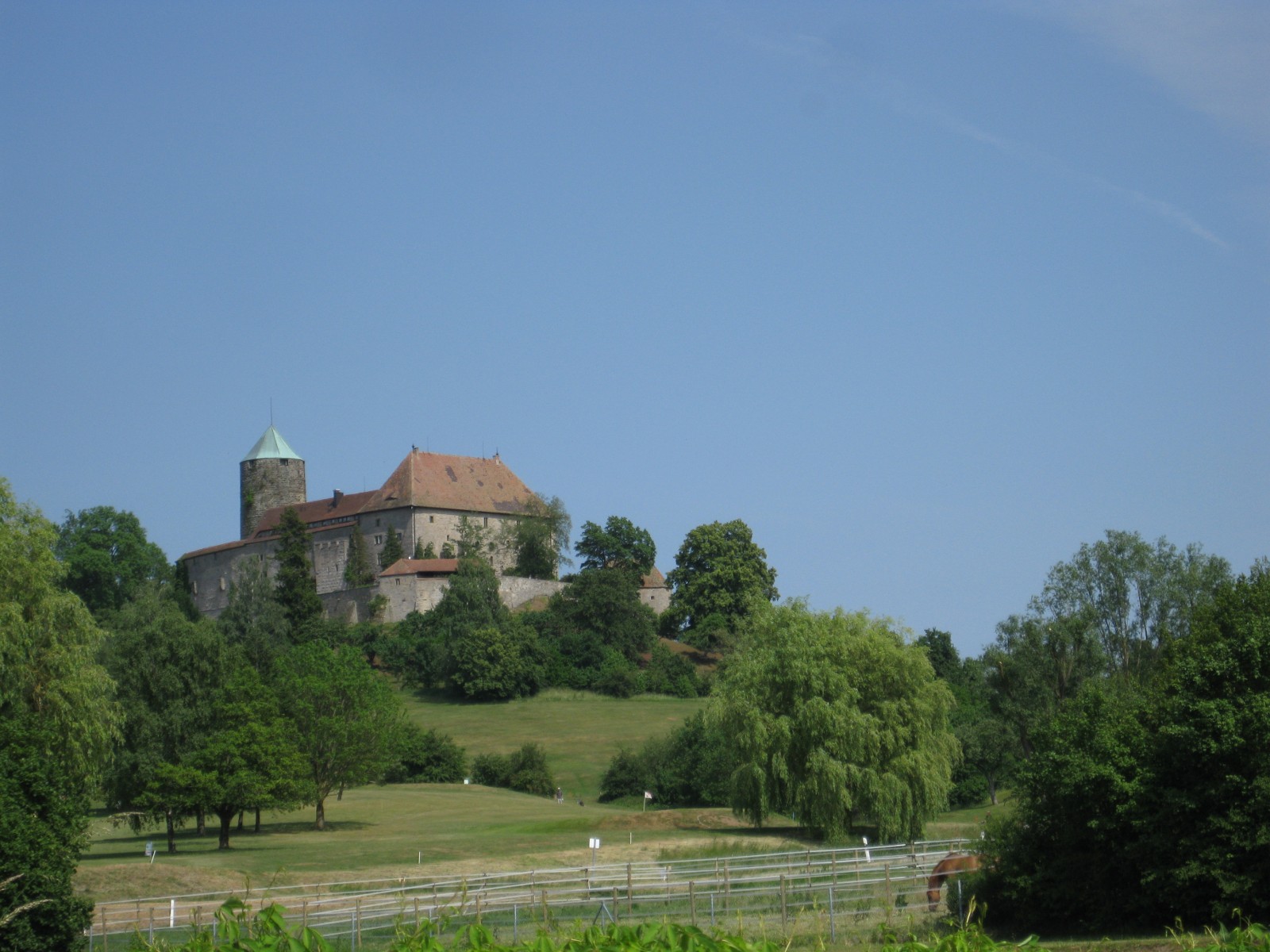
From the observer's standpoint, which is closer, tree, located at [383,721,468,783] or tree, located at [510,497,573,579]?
tree, located at [383,721,468,783]

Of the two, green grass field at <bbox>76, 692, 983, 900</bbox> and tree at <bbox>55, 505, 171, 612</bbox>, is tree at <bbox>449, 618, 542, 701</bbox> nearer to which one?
green grass field at <bbox>76, 692, 983, 900</bbox>

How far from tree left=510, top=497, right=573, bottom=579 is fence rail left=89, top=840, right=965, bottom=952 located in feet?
306

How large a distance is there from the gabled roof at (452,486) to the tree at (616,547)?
8658 millimetres

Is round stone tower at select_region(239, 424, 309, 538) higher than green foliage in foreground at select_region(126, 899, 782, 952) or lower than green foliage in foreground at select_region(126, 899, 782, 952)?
higher

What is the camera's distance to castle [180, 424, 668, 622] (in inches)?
4532

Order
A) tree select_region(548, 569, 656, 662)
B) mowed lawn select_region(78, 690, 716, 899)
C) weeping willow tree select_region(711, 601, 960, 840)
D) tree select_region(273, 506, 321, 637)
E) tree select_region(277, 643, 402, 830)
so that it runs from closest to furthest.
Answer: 1. mowed lawn select_region(78, 690, 716, 899)
2. weeping willow tree select_region(711, 601, 960, 840)
3. tree select_region(277, 643, 402, 830)
4. tree select_region(273, 506, 321, 637)
5. tree select_region(548, 569, 656, 662)

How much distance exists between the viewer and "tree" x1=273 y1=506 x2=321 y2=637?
104 m

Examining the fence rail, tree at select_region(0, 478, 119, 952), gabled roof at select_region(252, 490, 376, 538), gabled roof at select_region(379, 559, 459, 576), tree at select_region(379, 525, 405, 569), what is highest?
gabled roof at select_region(252, 490, 376, 538)

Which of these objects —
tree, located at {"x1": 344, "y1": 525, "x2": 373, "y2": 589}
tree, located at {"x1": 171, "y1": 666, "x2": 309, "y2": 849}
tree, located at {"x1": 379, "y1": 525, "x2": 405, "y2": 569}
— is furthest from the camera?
tree, located at {"x1": 379, "y1": 525, "x2": 405, "y2": 569}

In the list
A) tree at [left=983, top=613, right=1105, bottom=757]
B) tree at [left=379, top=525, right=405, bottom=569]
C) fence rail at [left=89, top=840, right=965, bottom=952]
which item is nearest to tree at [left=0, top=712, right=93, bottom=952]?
fence rail at [left=89, top=840, right=965, bottom=952]

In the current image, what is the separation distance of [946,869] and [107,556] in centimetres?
10894

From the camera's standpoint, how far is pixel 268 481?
475 feet

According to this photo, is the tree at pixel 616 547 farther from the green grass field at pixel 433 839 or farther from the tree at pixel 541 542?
the green grass field at pixel 433 839

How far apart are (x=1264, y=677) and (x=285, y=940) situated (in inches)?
Result: 777
